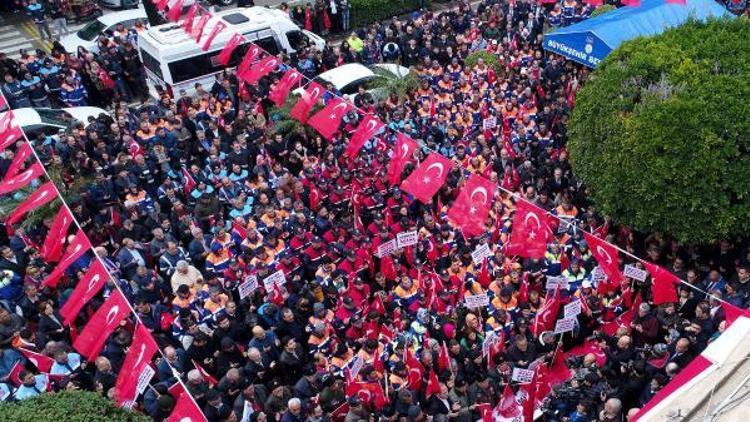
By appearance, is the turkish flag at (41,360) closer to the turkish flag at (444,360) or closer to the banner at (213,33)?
the turkish flag at (444,360)

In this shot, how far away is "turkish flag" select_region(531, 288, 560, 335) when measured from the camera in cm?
986

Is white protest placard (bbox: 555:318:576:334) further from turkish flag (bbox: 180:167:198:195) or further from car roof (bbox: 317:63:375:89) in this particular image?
car roof (bbox: 317:63:375:89)

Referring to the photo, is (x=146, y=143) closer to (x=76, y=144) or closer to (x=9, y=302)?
(x=76, y=144)

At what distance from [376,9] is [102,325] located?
60.0 ft

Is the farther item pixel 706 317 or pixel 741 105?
pixel 741 105

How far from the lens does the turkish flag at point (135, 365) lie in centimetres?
788

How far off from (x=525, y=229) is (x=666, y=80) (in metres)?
3.26

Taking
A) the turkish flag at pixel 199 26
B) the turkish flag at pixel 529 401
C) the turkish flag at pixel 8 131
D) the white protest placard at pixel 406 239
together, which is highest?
the turkish flag at pixel 199 26

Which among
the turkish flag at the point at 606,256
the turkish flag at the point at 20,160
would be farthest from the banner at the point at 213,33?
the turkish flag at the point at 606,256

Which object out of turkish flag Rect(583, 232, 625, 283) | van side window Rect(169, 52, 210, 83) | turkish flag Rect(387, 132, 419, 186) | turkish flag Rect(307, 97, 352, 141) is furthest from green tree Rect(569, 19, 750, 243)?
van side window Rect(169, 52, 210, 83)

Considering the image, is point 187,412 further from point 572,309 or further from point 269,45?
point 269,45

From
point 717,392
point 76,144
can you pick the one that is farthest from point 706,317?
point 76,144

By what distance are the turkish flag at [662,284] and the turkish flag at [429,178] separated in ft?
10.7

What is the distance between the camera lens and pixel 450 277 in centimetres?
1045
